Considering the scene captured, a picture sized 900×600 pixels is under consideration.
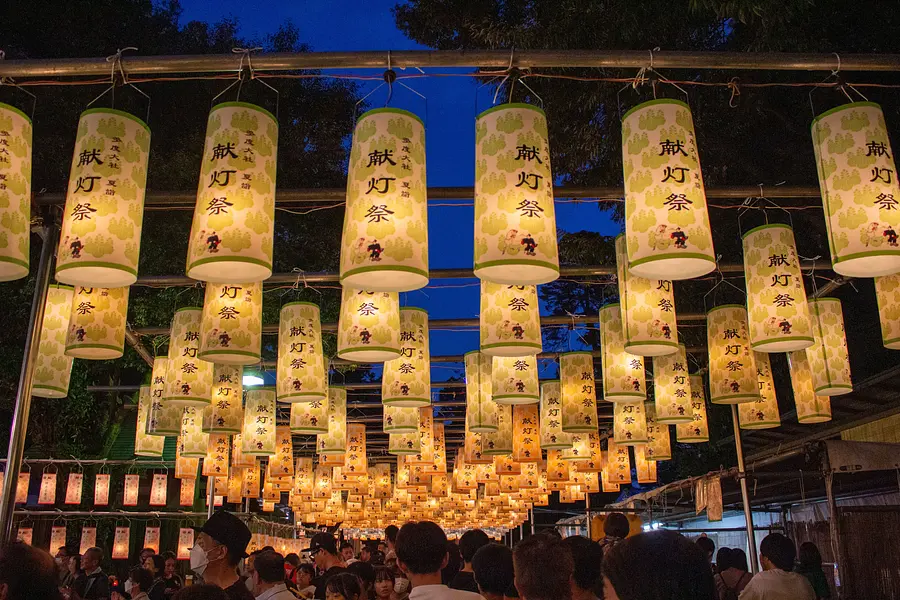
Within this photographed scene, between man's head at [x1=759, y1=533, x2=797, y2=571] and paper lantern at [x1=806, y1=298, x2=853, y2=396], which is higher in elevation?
paper lantern at [x1=806, y1=298, x2=853, y2=396]

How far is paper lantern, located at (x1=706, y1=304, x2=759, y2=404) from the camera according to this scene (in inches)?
361

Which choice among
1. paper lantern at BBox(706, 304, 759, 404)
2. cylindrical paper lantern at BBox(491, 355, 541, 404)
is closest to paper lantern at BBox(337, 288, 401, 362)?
cylindrical paper lantern at BBox(491, 355, 541, 404)

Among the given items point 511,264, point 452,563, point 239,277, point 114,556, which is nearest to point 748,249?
point 511,264

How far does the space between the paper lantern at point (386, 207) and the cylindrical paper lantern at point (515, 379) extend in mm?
4693

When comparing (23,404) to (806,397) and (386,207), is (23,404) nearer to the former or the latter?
(386,207)

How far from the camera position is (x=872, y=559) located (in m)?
9.95

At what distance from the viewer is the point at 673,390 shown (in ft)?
35.8

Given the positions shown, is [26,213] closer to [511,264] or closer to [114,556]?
[511,264]

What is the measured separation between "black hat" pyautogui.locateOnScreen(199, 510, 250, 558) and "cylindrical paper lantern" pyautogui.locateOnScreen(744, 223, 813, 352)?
4.74 meters

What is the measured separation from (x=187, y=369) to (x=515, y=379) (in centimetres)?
399

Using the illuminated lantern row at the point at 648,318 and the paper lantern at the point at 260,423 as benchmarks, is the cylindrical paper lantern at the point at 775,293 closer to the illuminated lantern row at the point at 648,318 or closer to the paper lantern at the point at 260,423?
the illuminated lantern row at the point at 648,318

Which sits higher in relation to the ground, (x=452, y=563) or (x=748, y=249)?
(x=748, y=249)

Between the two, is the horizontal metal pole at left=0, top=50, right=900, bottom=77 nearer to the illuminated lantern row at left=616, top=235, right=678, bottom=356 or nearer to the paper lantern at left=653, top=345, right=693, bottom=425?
the illuminated lantern row at left=616, top=235, right=678, bottom=356

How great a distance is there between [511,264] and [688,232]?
3.88 feet
